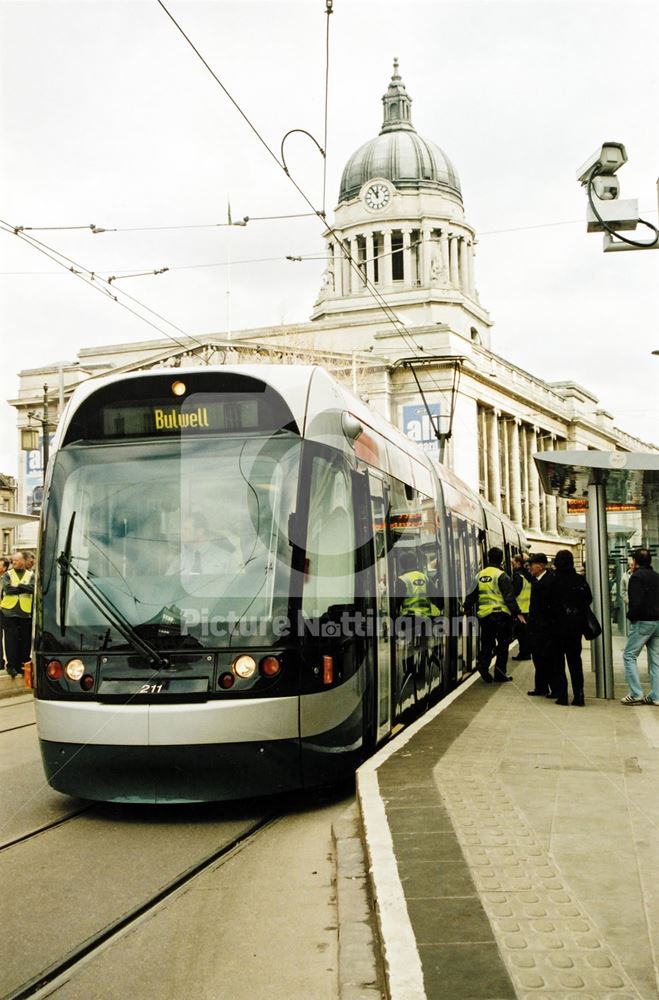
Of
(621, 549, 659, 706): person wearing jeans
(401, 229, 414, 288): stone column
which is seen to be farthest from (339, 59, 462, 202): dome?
(621, 549, 659, 706): person wearing jeans

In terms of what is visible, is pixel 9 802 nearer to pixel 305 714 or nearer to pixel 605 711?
pixel 305 714

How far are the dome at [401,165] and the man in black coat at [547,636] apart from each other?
265 ft

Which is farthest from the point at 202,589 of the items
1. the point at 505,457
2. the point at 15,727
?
the point at 505,457

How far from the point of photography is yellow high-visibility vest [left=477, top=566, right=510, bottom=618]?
48.1 feet

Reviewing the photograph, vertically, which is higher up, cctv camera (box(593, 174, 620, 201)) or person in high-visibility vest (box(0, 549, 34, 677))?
cctv camera (box(593, 174, 620, 201))

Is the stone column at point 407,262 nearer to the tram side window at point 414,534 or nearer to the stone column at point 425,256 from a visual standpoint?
the stone column at point 425,256

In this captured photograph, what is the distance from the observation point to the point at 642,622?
12367mm

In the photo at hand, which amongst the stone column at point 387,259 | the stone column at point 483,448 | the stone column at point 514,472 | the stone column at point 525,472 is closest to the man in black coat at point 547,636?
the stone column at point 483,448

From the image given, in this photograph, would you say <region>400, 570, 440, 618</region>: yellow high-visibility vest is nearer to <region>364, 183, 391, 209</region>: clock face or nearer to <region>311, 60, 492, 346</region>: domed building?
<region>311, 60, 492, 346</region>: domed building

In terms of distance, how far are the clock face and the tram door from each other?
8235cm

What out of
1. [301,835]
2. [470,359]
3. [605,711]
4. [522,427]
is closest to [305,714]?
[301,835]

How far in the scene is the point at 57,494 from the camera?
7.70 m

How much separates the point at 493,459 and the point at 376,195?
2465 centimetres

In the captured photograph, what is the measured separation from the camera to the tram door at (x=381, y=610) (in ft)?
29.1
